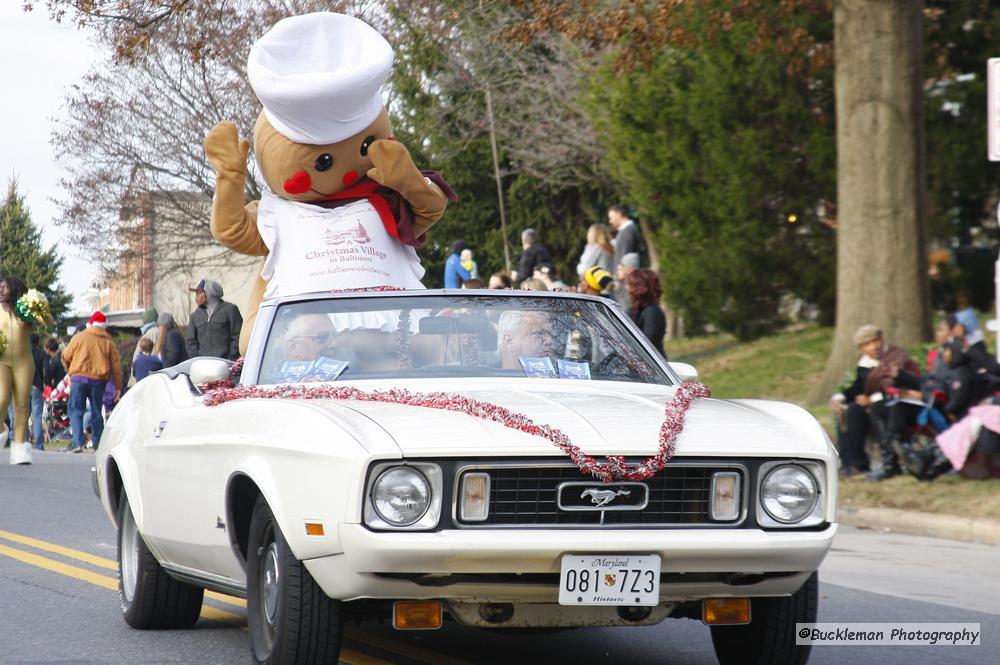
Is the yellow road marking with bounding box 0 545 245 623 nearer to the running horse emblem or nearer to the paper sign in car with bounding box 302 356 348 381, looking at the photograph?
the paper sign in car with bounding box 302 356 348 381

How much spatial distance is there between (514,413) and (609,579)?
63cm

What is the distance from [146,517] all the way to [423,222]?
13.7ft

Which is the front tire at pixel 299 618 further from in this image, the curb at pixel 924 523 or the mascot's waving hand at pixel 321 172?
the curb at pixel 924 523

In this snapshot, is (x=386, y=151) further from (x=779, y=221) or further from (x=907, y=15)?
(x=779, y=221)

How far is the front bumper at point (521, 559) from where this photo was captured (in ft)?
16.1

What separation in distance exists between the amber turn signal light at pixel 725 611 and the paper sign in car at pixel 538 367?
3.93 feet

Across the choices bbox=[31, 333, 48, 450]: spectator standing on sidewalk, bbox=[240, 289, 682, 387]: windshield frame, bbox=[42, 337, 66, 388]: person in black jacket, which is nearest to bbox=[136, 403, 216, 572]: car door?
bbox=[240, 289, 682, 387]: windshield frame

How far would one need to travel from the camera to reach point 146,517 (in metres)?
6.76

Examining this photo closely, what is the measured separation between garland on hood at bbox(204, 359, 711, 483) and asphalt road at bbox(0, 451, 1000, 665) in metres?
1.06

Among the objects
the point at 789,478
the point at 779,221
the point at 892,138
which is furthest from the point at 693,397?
the point at 779,221

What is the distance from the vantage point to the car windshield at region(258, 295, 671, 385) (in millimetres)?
6215

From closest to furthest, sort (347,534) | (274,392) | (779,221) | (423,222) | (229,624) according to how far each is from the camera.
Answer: (347,534), (274,392), (229,624), (423,222), (779,221)

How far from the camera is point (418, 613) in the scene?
5.19 m

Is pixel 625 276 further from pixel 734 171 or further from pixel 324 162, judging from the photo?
pixel 734 171
